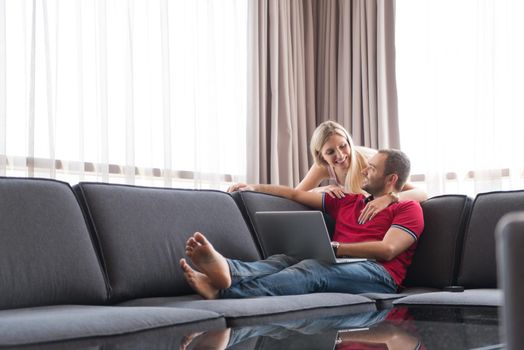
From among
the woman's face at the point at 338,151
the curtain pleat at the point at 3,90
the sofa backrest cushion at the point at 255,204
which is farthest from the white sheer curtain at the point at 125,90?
the woman's face at the point at 338,151

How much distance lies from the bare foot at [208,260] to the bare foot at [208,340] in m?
0.70

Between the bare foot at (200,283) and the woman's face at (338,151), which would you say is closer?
the bare foot at (200,283)

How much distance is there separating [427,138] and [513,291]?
3.86 meters

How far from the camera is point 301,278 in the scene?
255cm

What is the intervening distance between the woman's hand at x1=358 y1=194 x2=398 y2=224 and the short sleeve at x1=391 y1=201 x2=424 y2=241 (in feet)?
0.16

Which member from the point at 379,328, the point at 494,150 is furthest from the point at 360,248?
the point at 494,150

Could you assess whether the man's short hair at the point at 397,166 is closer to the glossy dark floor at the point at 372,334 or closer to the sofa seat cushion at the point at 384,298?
the sofa seat cushion at the point at 384,298

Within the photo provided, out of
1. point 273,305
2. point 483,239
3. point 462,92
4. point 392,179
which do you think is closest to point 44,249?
point 273,305

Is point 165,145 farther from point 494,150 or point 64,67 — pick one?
point 494,150

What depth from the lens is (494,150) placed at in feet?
13.0

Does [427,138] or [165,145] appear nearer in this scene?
[165,145]

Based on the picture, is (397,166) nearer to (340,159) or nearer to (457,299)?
(340,159)

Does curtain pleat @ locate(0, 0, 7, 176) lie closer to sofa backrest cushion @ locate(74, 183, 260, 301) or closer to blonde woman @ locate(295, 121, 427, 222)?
sofa backrest cushion @ locate(74, 183, 260, 301)

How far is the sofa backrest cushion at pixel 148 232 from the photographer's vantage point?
246 centimetres
